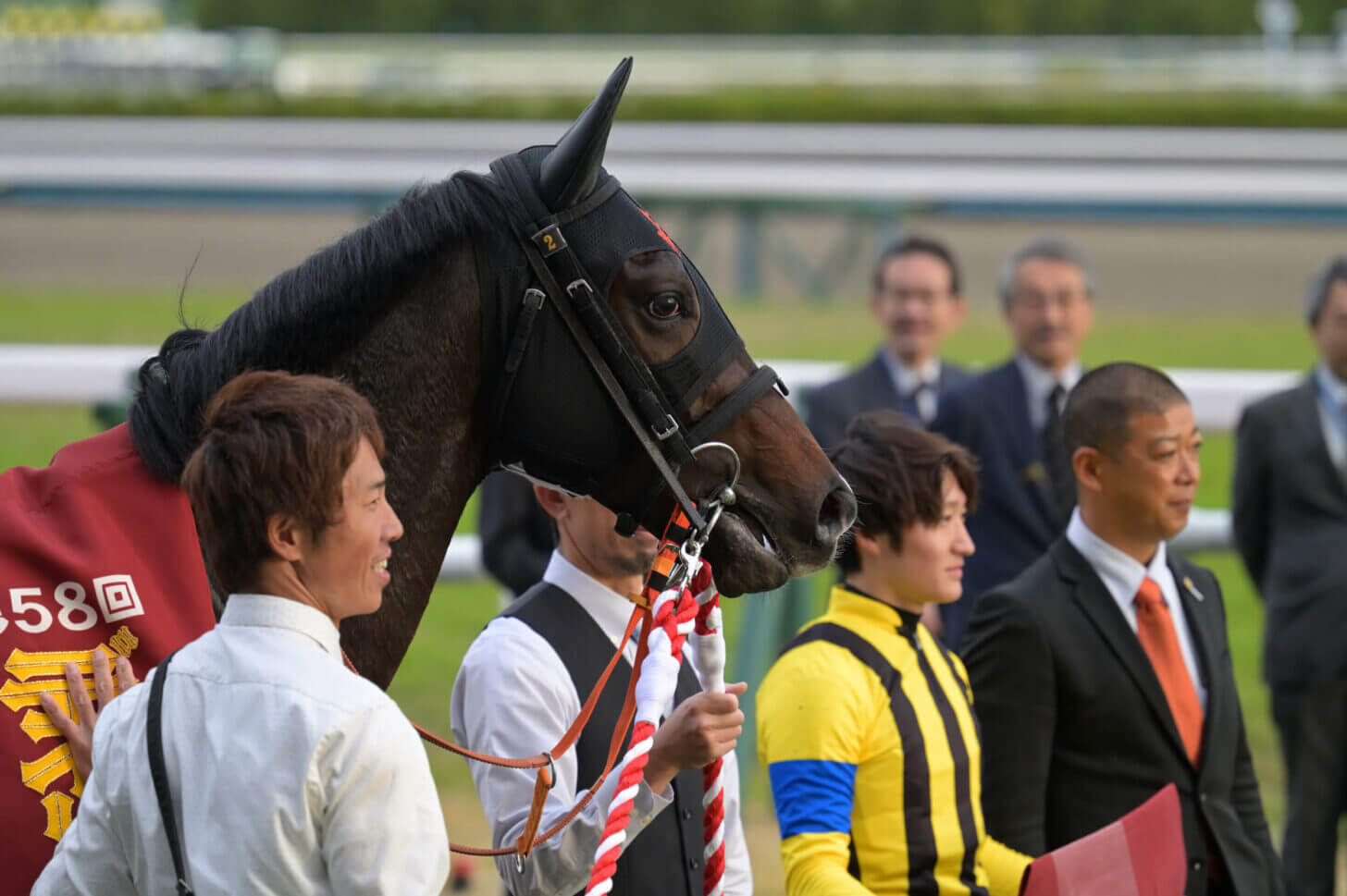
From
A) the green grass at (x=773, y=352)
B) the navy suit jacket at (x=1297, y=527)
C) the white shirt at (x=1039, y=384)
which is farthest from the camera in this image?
the green grass at (x=773, y=352)

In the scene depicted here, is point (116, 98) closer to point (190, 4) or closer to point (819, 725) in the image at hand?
point (190, 4)

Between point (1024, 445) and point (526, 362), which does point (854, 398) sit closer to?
point (1024, 445)

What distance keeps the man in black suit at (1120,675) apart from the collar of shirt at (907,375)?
184 cm

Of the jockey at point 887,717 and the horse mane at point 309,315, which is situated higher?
the horse mane at point 309,315

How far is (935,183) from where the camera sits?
11.2 m

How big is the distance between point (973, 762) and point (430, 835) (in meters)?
1.25

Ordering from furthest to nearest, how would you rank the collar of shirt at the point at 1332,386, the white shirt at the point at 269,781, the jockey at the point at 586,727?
the collar of shirt at the point at 1332,386 < the jockey at the point at 586,727 < the white shirt at the point at 269,781

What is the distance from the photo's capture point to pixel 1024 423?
14.8 ft

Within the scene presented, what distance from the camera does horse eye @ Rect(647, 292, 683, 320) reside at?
2.13 metres

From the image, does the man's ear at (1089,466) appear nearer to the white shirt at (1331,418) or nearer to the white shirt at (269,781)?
the white shirt at (269,781)

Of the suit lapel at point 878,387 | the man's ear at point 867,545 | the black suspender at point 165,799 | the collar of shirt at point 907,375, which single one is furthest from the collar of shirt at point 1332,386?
the black suspender at point 165,799

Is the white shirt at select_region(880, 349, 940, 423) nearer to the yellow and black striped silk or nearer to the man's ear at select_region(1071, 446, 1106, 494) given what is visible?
the man's ear at select_region(1071, 446, 1106, 494)

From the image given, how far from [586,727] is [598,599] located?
218 millimetres

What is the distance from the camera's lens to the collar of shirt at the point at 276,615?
1566 mm
